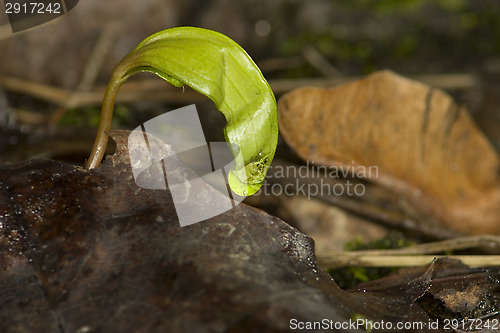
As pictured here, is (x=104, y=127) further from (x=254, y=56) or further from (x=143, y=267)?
(x=254, y=56)

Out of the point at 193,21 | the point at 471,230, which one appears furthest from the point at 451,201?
the point at 193,21

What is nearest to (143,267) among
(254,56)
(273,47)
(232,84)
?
(232,84)

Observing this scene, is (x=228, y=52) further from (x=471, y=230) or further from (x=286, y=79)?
(x=286, y=79)

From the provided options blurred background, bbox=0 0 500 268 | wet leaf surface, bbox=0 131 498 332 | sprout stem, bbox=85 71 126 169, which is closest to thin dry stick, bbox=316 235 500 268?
wet leaf surface, bbox=0 131 498 332

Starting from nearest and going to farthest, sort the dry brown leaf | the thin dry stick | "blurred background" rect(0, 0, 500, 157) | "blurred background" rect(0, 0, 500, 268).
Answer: the thin dry stick < the dry brown leaf < "blurred background" rect(0, 0, 500, 268) < "blurred background" rect(0, 0, 500, 157)

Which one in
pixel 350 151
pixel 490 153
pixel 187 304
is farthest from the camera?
pixel 490 153

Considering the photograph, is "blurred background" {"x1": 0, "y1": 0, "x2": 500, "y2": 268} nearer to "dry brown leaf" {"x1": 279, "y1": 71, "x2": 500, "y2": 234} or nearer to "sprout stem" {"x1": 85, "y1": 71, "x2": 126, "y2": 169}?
"dry brown leaf" {"x1": 279, "y1": 71, "x2": 500, "y2": 234}
